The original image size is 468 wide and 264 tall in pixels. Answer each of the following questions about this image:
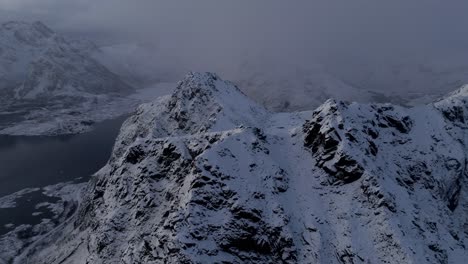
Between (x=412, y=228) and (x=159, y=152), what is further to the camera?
(x=159, y=152)

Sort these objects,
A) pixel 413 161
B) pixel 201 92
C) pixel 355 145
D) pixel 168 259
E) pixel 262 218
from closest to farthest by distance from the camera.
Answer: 1. pixel 168 259
2. pixel 262 218
3. pixel 355 145
4. pixel 413 161
5. pixel 201 92

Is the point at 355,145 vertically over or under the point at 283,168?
over

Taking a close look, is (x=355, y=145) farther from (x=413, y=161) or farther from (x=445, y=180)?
(x=445, y=180)

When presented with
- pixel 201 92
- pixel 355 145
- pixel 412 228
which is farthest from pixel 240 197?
pixel 201 92

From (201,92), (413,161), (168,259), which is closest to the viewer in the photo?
(168,259)

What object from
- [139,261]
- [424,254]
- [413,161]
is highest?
[413,161]

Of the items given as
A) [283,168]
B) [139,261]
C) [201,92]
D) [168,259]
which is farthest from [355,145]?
[201,92]
